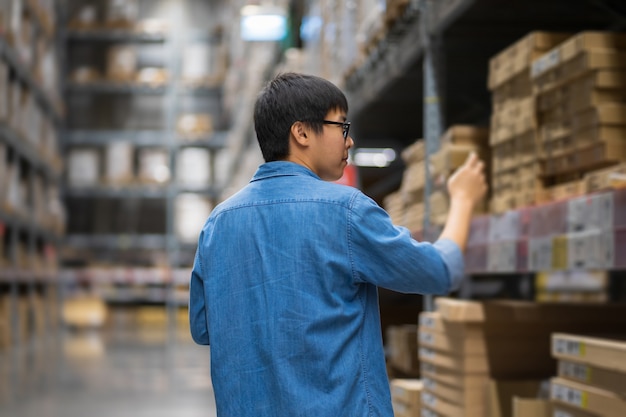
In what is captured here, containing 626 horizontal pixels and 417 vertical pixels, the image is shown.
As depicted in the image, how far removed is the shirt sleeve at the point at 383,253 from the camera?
6.15ft

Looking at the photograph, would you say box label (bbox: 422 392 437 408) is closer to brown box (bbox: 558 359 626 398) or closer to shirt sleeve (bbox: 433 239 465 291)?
brown box (bbox: 558 359 626 398)

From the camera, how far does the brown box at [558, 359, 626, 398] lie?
2.21 m

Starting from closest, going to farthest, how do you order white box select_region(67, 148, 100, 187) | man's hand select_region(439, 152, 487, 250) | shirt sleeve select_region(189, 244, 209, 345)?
shirt sleeve select_region(189, 244, 209, 345) < man's hand select_region(439, 152, 487, 250) < white box select_region(67, 148, 100, 187)

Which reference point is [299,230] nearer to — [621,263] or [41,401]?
[621,263]

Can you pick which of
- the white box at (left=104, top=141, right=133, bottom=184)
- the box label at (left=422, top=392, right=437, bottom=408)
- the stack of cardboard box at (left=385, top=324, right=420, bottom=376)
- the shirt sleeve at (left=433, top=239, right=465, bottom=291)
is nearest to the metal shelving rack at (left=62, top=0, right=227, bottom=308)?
the white box at (left=104, top=141, right=133, bottom=184)

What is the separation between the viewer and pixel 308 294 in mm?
1886

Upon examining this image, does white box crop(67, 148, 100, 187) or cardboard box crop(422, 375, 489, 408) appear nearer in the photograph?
cardboard box crop(422, 375, 489, 408)

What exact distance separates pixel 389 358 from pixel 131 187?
44.2 ft

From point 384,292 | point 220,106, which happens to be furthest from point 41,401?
point 220,106

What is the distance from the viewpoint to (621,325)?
10.8ft

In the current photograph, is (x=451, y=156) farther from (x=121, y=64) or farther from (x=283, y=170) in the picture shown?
(x=121, y=64)

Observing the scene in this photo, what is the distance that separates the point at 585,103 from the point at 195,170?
1577cm

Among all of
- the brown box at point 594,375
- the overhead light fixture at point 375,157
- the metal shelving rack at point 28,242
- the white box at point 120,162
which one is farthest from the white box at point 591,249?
the white box at point 120,162

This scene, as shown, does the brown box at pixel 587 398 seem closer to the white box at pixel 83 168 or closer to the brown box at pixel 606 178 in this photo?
the brown box at pixel 606 178
